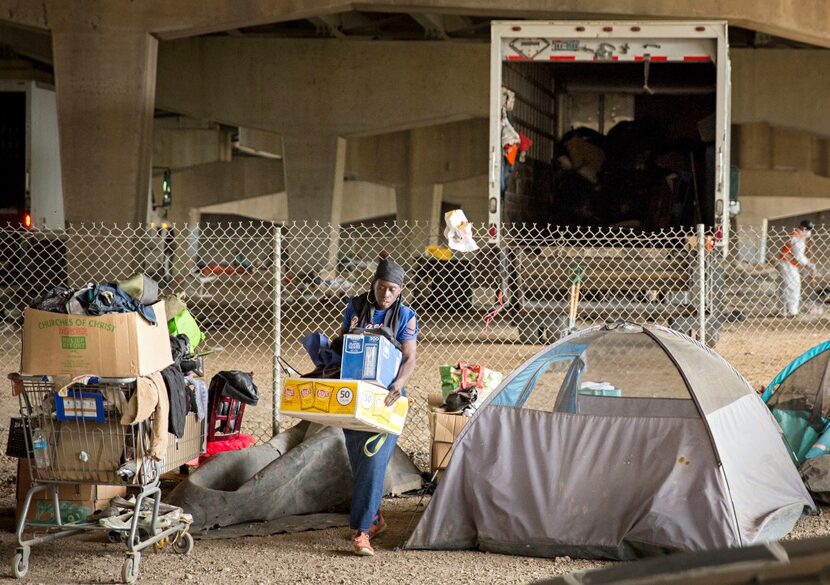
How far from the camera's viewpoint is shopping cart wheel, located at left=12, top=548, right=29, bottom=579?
508 cm

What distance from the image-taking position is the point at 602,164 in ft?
48.7

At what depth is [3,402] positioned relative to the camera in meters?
9.76

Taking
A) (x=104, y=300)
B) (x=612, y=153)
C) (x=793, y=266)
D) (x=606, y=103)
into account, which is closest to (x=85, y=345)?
(x=104, y=300)

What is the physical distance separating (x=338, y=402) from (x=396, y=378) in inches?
18.9

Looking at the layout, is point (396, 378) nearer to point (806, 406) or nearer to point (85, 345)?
point (85, 345)

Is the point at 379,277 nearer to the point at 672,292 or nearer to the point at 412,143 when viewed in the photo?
the point at 672,292

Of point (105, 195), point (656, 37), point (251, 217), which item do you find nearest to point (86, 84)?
point (105, 195)

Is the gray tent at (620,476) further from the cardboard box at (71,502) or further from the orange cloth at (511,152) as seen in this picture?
the orange cloth at (511,152)

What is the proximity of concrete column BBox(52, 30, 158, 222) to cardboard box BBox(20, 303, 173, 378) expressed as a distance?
32.3ft

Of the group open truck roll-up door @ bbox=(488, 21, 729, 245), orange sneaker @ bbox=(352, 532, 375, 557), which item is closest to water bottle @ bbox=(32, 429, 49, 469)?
orange sneaker @ bbox=(352, 532, 375, 557)

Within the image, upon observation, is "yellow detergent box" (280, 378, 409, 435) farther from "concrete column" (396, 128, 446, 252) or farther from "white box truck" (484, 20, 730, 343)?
"concrete column" (396, 128, 446, 252)

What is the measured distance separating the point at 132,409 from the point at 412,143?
22500 millimetres

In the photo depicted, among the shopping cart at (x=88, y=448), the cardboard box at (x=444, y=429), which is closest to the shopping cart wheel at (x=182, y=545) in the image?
the shopping cart at (x=88, y=448)

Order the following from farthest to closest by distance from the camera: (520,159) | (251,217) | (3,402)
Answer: (251,217)
(520,159)
(3,402)
